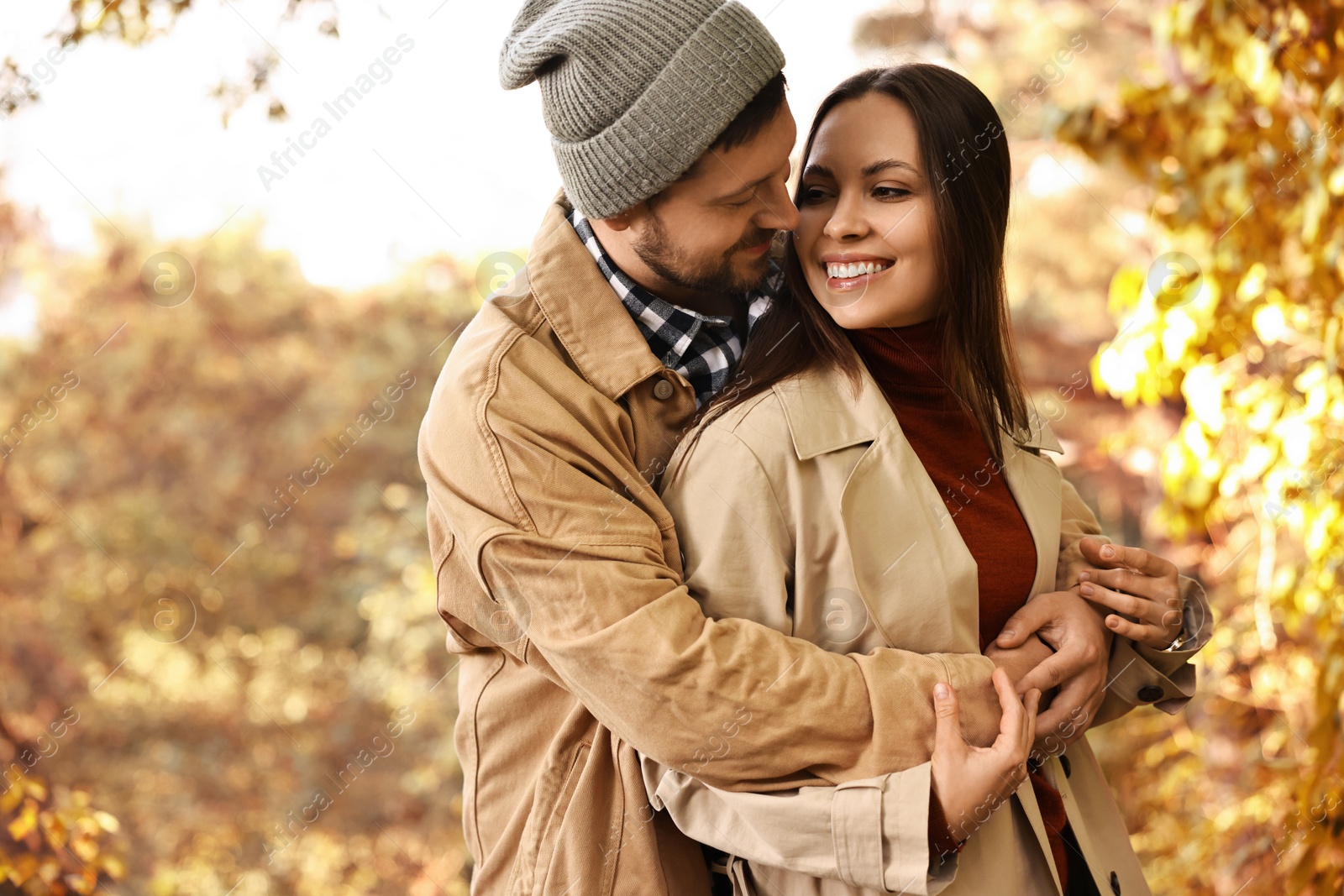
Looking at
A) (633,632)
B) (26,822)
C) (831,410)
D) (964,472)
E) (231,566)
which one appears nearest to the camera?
(633,632)

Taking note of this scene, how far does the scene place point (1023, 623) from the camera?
131 cm

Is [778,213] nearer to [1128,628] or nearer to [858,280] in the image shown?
[858,280]

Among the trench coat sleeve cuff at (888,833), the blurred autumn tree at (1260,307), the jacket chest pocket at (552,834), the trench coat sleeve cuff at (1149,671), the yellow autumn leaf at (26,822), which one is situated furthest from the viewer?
the yellow autumn leaf at (26,822)

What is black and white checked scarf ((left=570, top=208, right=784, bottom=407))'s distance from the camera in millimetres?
1335

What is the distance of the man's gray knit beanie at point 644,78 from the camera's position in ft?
4.06

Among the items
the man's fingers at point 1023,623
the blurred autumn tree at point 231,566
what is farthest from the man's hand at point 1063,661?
the blurred autumn tree at point 231,566

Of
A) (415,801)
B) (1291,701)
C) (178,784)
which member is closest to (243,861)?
(178,784)

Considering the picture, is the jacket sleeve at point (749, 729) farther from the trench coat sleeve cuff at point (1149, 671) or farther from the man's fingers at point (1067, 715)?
the trench coat sleeve cuff at point (1149, 671)

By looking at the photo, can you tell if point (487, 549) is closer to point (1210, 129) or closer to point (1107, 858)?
point (1107, 858)

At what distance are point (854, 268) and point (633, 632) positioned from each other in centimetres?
54

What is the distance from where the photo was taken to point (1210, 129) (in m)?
2.01

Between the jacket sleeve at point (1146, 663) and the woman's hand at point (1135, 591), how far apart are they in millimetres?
22

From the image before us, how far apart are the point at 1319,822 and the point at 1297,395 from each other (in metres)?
0.82

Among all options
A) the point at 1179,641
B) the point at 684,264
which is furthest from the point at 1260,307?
the point at 684,264
